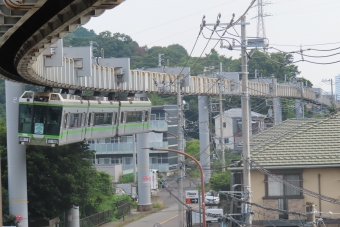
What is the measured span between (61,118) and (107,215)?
18.8 m

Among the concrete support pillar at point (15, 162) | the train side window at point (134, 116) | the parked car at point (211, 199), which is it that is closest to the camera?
the concrete support pillar at point (15, 162)

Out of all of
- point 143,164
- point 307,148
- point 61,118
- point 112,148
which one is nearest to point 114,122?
point 61,118

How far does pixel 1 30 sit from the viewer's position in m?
10.9

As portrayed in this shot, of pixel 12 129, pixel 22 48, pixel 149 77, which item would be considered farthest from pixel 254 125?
pixel 22 48

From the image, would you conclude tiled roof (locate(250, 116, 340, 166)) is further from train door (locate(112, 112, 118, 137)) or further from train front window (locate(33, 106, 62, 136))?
train door (locate(112, 112, 118, 137))

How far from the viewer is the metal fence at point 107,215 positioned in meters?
39.7

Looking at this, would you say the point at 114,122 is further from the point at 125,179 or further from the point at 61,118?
the point at 125,179

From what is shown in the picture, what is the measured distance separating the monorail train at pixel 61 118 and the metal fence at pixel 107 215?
889cm

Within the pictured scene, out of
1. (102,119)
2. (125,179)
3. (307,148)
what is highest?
(102,119)

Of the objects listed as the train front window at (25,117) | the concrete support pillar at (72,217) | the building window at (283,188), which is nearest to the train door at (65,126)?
the train front window at (25,117)

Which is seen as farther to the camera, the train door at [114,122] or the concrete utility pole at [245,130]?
the train door at [114,122]

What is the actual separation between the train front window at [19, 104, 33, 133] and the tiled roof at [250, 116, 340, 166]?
9.05 metres

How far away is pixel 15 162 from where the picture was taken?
93.1ft

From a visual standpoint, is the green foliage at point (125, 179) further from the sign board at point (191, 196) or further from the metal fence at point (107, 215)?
the sign board at point (191, 196)
